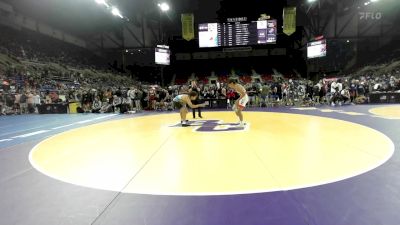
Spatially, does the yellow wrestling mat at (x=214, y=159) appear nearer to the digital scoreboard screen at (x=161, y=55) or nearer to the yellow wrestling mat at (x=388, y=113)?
the yellow wrestling mat at (x=388, y=113)

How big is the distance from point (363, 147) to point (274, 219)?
3235 mm

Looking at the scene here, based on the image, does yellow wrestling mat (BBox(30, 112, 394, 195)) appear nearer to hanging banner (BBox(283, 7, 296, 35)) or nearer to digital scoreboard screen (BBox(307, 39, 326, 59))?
hanging banner (BBox(283, 7, 296, 35))

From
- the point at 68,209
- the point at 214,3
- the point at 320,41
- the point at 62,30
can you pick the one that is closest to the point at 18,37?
the point at 62,30

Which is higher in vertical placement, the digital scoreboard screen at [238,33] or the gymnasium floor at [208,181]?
the digital scoreboard screen at [238,33]

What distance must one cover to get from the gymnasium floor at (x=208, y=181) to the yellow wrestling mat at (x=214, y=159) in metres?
0.01

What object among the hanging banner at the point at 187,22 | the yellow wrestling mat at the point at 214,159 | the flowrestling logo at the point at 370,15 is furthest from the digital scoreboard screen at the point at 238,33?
the yellow wrestling mat at the point at 214,159

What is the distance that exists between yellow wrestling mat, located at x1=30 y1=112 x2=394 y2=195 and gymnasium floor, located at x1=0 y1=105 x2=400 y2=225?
0.05 ft

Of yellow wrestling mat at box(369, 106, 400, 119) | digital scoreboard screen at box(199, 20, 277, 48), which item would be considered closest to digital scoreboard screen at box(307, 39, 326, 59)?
digital scoreboard screen at box(199, 20, 277, 48)

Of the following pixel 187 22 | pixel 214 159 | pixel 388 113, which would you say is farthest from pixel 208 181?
pixel 187 22

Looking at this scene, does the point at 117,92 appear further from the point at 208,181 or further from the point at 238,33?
the point at 208,181

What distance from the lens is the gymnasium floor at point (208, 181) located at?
7.72 feet

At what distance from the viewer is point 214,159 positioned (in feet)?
13.7

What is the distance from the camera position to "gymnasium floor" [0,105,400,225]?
2354 millimetres

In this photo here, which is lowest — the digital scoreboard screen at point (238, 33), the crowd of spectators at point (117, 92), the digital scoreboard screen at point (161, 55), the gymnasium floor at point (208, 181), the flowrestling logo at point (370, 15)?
the gymnasium floor at point (208, 181)
